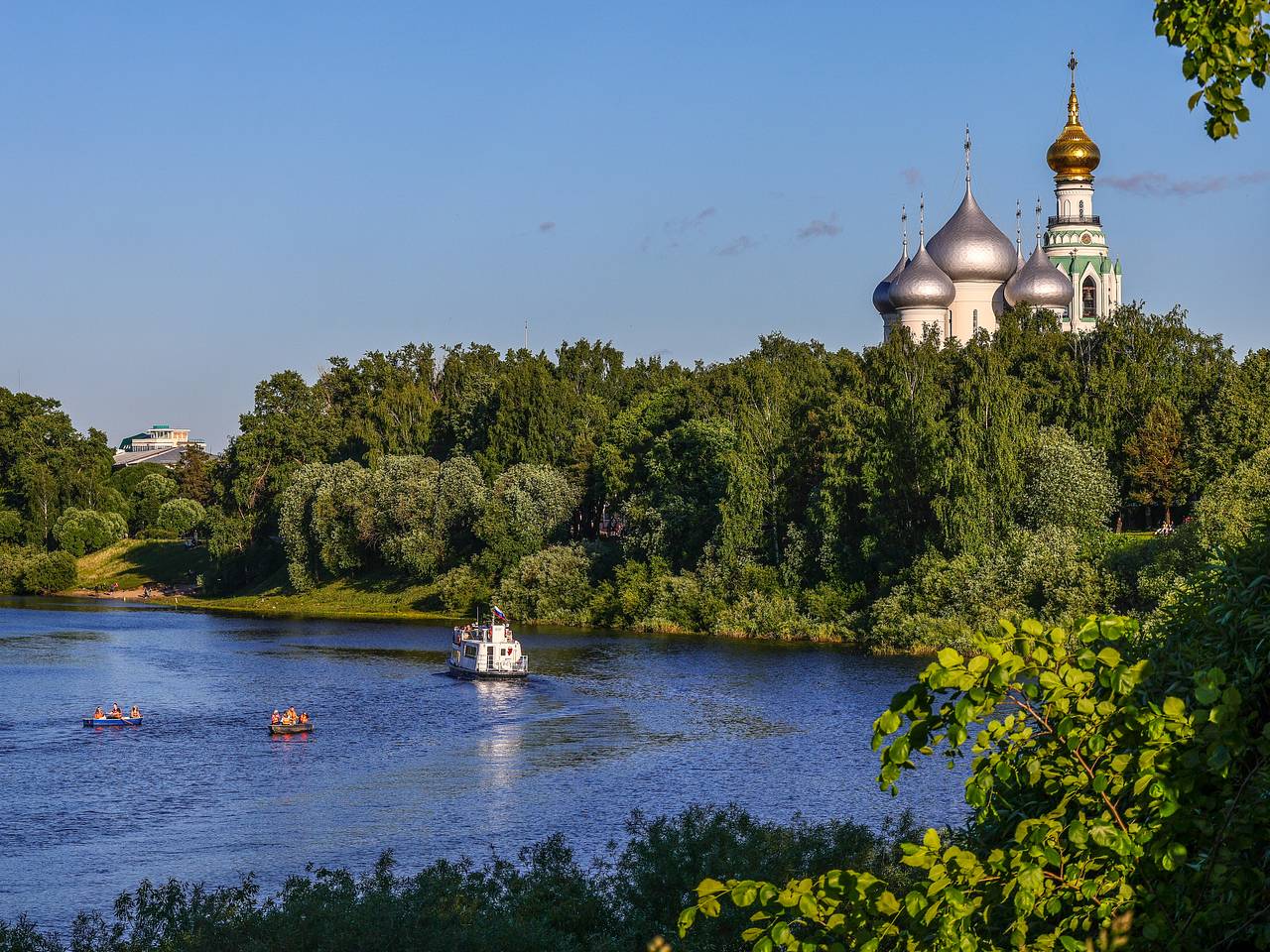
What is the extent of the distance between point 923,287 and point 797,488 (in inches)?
1010

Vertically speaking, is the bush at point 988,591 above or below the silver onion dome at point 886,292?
below

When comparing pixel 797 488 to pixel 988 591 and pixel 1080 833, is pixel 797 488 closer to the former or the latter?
pixel 988 591

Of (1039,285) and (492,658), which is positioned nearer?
(492,658)

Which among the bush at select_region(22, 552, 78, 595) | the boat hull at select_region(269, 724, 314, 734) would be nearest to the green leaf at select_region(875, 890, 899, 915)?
the boat hull at select_region(269, 724, 314, 734)

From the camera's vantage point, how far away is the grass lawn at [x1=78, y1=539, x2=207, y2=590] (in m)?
97.8

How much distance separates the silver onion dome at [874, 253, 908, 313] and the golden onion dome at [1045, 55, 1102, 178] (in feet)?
34.9

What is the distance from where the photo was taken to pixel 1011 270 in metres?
90.2

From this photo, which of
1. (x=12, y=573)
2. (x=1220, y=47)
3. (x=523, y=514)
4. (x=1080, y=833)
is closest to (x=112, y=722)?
(x=523, y=514)

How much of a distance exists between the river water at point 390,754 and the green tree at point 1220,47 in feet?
65.6

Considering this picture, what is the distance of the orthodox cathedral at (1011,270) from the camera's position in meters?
88.8

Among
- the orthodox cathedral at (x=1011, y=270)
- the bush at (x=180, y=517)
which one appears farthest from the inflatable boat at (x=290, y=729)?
the bush at (x=180, y=517)

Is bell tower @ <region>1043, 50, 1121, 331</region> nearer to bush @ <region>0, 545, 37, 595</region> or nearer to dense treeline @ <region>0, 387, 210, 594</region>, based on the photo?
dense treeline @ <region>0, 387, 210, 594</region>

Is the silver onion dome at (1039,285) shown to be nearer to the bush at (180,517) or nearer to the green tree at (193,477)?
the bush at (180,517)

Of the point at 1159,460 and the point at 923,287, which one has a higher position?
the point at 923,287
